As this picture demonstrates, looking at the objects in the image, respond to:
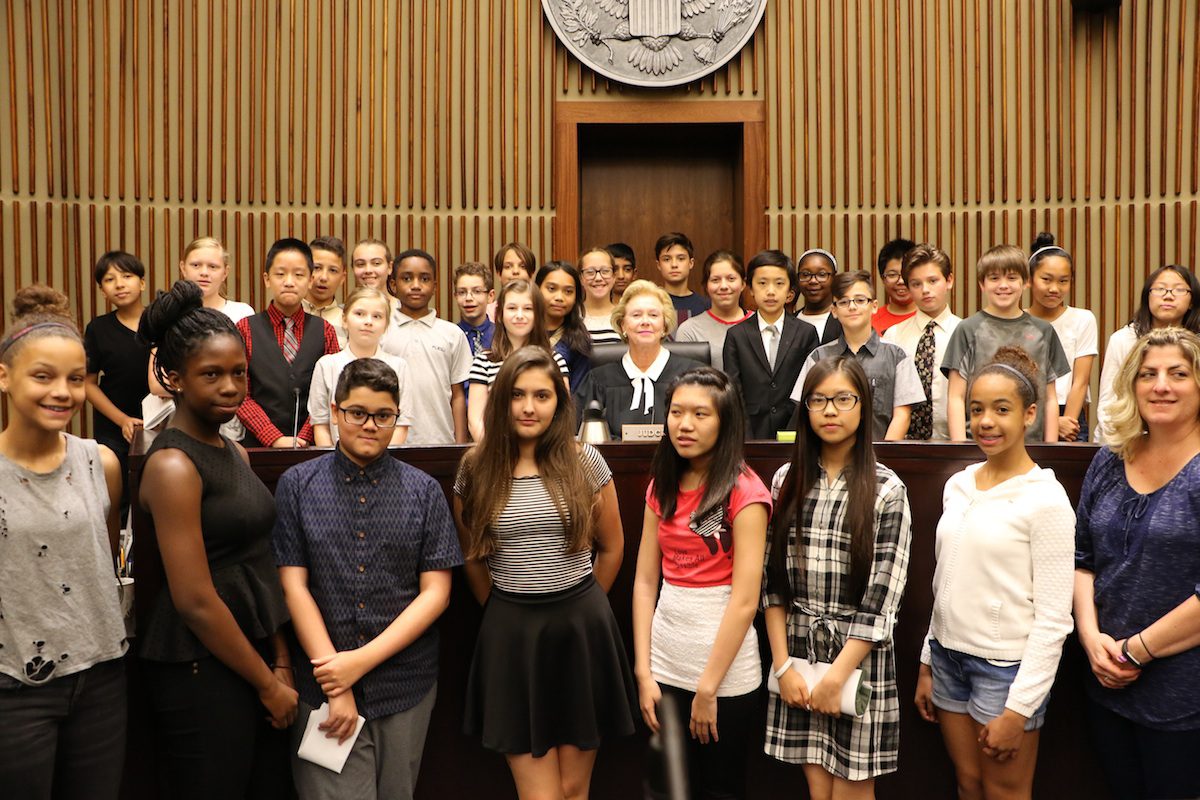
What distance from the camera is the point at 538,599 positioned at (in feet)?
7.86

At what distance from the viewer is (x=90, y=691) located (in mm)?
2035

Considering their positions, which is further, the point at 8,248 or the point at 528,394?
the point at 8,248

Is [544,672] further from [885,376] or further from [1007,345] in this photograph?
[1007,345]

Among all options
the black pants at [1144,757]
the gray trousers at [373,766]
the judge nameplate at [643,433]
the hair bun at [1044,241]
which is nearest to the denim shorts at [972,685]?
the black pants at [1144,757]

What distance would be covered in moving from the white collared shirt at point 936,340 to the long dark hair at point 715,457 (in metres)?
1.51

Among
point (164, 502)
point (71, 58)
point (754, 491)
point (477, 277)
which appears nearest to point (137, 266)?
point (477, 277)

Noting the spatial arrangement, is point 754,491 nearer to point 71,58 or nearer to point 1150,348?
point 1150,348

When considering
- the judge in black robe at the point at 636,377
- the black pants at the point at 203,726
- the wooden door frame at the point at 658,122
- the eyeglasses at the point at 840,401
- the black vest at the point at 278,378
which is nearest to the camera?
the black pants at the point at 203,726

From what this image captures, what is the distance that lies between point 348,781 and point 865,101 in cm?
501

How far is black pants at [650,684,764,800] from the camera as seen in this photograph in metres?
2.39

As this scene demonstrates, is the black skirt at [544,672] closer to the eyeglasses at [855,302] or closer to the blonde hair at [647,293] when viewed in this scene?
the blonde hair at [647,293]

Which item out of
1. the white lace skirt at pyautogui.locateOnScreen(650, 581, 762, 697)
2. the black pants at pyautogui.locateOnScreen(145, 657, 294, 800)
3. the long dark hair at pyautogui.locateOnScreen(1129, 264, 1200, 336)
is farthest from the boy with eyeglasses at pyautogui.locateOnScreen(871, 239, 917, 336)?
the black pants at pyautogui.locateOnScreen(145, 657, 294, 800)

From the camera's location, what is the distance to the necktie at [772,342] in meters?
3.82

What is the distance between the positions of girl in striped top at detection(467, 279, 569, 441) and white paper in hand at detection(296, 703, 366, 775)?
4.21 feet
